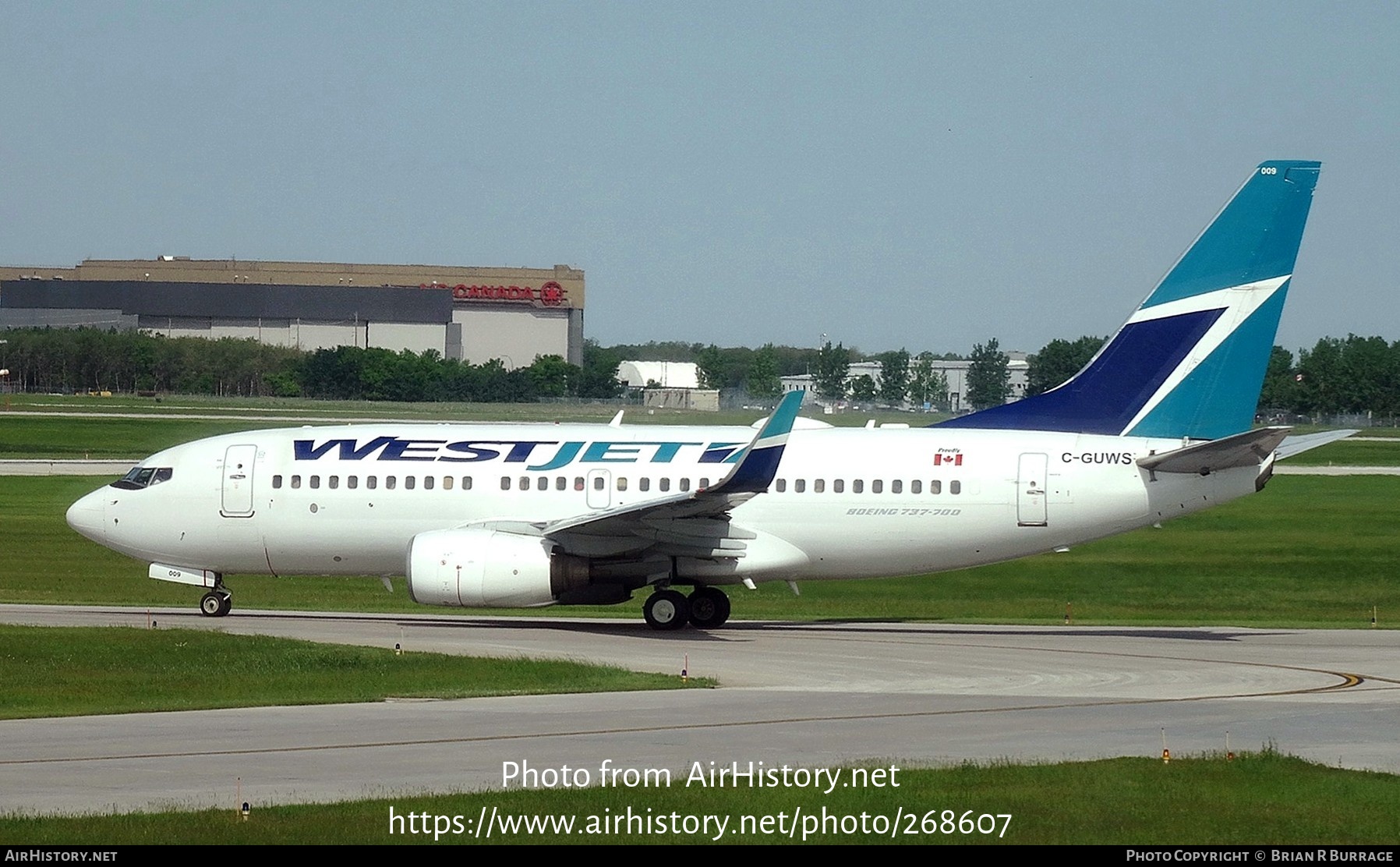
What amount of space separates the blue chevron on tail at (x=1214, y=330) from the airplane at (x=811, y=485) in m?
0.03

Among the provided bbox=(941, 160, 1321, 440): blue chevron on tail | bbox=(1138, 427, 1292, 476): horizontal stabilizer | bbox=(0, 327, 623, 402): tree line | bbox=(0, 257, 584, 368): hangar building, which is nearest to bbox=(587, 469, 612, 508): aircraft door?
bbox=(941, 160, 1321, 440): blue chevron on tail

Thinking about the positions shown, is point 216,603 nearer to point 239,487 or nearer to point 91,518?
point 239,487

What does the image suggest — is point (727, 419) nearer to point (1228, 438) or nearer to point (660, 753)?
point (1228, 438)

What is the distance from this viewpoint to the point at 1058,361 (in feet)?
323

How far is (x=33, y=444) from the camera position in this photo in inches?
3351

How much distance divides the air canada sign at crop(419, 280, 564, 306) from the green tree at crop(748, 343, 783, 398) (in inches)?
841

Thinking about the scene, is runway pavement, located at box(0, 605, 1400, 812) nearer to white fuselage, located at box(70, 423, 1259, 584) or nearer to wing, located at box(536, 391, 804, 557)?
wing, located at box(536, 391, 804, 557)

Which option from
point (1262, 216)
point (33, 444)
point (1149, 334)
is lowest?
point (33, 444)

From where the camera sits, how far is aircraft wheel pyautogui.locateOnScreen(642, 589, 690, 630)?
30672 mm

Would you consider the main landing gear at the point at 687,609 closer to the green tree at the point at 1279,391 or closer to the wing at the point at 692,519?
the wing at the point at 692,519

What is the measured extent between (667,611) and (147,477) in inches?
412

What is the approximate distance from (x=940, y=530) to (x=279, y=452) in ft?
40.8

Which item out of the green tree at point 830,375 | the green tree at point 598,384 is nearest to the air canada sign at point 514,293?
the green tree at point 598,384

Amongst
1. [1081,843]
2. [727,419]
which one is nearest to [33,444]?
[727,419]
